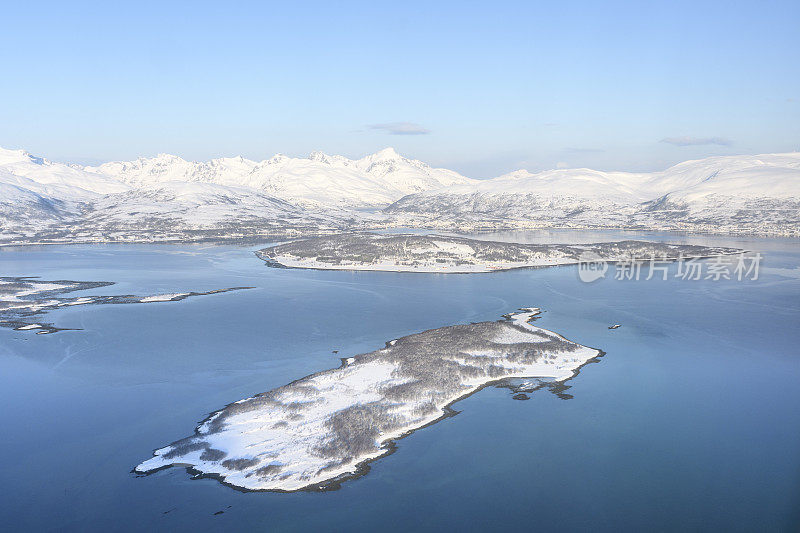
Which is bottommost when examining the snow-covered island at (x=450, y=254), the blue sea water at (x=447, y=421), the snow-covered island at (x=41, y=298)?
the blue sea water at (x=447, y=421)

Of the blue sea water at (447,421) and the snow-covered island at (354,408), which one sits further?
the snow-covered island at (354,408)

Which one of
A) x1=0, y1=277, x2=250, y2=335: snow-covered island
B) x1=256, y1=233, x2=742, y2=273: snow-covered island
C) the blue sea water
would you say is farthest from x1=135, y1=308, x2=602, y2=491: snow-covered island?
x1=256, y1=233, x2=742, y2=273: snow-covered island

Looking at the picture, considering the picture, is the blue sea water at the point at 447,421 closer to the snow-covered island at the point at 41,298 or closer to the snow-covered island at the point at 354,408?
the snow-covered island at the point at 354,408

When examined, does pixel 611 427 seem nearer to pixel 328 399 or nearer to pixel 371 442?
pixel 371 442

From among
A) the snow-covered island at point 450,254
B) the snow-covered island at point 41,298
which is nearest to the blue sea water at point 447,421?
the snow-covered island at point 41,298

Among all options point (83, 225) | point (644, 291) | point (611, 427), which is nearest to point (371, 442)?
point (611, 427)

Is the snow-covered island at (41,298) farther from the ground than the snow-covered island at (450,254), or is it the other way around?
the snow-covered island at (450,254)

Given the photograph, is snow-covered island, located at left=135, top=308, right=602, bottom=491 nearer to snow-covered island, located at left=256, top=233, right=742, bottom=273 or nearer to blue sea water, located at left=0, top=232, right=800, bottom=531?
blue sea water, located at left=0, top=232, right=800, bottom=531
